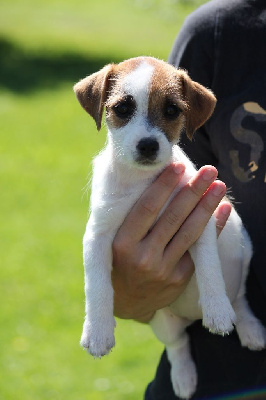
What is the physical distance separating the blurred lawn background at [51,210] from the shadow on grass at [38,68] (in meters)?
0.03


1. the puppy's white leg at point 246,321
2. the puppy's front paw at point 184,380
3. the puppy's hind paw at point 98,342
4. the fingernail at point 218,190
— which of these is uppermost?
the fingernail at point 218,190

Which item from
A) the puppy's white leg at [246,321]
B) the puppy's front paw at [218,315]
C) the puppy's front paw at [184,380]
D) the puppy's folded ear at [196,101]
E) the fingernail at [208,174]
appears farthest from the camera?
the puppy's front paw at [184,380]

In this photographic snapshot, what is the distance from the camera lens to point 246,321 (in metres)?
3.50

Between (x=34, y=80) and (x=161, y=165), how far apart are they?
15.9 m

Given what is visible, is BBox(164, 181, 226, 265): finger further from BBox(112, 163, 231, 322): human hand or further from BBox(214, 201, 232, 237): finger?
BBox(214, 201, 232, 237): finger

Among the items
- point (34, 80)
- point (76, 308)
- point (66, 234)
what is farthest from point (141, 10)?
point (76, 308)

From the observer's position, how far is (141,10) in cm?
2711

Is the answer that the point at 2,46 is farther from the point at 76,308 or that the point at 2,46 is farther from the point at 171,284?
the point at 171,284

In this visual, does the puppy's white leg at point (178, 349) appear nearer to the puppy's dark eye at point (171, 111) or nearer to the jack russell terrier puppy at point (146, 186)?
the jack russell terrier puppy at point (146, 186)

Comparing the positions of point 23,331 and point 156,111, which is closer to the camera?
point 156,111

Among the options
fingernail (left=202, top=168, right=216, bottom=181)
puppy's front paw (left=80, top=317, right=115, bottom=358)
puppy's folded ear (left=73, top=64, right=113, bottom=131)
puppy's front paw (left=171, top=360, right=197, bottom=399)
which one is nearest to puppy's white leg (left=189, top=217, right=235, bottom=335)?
fingernail (left=202, top=168, right=216, bottom=181)

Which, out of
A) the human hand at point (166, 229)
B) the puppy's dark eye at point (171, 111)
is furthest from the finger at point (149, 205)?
the puppy's dark eye at point (171, 111)

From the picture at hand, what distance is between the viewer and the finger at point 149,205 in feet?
10.6

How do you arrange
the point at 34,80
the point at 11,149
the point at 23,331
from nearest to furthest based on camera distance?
1. the point at 23,331
2. the point at 11,149
3. the point at 34,80
